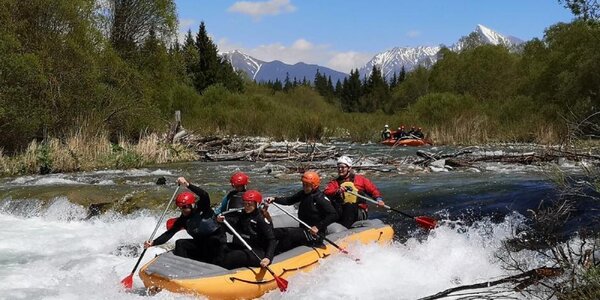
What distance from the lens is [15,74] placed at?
16547 millimetres

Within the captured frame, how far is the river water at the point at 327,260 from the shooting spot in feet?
22.0

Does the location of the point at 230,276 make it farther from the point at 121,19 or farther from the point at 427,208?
the point at 121,19

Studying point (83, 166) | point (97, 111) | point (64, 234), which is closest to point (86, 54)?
point (97, 111)

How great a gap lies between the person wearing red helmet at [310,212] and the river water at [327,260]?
1.56ft

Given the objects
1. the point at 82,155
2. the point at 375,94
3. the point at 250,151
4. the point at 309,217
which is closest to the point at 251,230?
the point at 309,217

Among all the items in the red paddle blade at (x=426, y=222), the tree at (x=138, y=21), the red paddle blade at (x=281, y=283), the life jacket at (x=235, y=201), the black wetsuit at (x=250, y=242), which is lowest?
the red paddle blade at (x=281, y=283)

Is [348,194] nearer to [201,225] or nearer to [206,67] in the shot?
[201,225]

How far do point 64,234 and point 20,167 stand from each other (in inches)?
268

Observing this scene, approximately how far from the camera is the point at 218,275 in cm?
610

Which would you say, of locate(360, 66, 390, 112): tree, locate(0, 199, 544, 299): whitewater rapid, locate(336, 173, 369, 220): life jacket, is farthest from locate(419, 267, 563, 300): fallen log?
locate(360, 66, 390, 112): tree

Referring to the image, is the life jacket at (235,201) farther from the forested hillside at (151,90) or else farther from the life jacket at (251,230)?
the forested hillside at (151,90)

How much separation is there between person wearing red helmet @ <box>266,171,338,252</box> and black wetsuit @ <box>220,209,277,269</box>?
558mm

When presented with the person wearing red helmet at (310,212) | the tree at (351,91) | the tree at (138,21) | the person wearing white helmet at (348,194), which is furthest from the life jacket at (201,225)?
the tree at (351,91)

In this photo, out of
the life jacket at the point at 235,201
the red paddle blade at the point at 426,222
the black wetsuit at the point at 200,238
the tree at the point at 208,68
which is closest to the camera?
the black wetsuit at the point at 200,238
